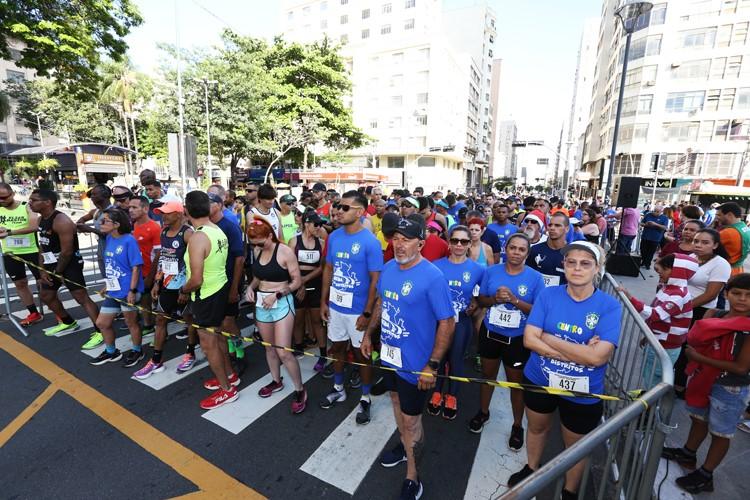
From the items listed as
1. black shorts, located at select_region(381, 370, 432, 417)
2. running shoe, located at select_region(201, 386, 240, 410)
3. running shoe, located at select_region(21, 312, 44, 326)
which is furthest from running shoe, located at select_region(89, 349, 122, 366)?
black shorts, located at select_region(381, 370, 432, 417)

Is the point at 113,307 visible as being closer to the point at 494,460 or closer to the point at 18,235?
the point at 18,235

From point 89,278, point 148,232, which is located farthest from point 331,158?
point 148,232

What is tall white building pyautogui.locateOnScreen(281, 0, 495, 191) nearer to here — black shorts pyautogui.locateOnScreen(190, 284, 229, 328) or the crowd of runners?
the crowd of runners

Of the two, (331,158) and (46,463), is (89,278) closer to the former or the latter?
(46,463)

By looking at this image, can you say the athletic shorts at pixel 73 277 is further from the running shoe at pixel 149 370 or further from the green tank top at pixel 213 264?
the green tank top at pixel 213 264

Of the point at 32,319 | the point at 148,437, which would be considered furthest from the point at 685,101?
the point at 32,319

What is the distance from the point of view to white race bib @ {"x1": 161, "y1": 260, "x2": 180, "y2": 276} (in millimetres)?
4340

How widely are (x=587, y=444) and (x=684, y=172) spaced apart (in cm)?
→ 5129

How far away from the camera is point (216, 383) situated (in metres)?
4.34

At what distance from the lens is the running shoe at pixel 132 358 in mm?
4777

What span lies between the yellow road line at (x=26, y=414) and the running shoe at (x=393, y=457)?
3421 millimetres

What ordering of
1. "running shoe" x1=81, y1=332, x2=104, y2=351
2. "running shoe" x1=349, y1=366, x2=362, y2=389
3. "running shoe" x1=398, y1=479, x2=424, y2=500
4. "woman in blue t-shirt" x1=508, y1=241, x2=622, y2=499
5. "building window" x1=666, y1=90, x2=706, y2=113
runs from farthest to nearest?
"building window" x1=666, y1=90, x2=706, y2=113 < "running shoe" x1=81, y1=332, x2=104, y2=351 < "running shoe" x1=349, y1=366, x2=362, y2=389 < "running shoe" x1=398, y1=479, x2=424, y2=500 < "woman in blue t-shirt" x1=508, y1=241, x2=622, y2=499

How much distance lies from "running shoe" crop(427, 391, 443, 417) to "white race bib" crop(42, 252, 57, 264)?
19.2ft

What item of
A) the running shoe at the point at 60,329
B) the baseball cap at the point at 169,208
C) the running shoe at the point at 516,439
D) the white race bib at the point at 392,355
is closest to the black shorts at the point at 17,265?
the running shoe at the point at 60,329
